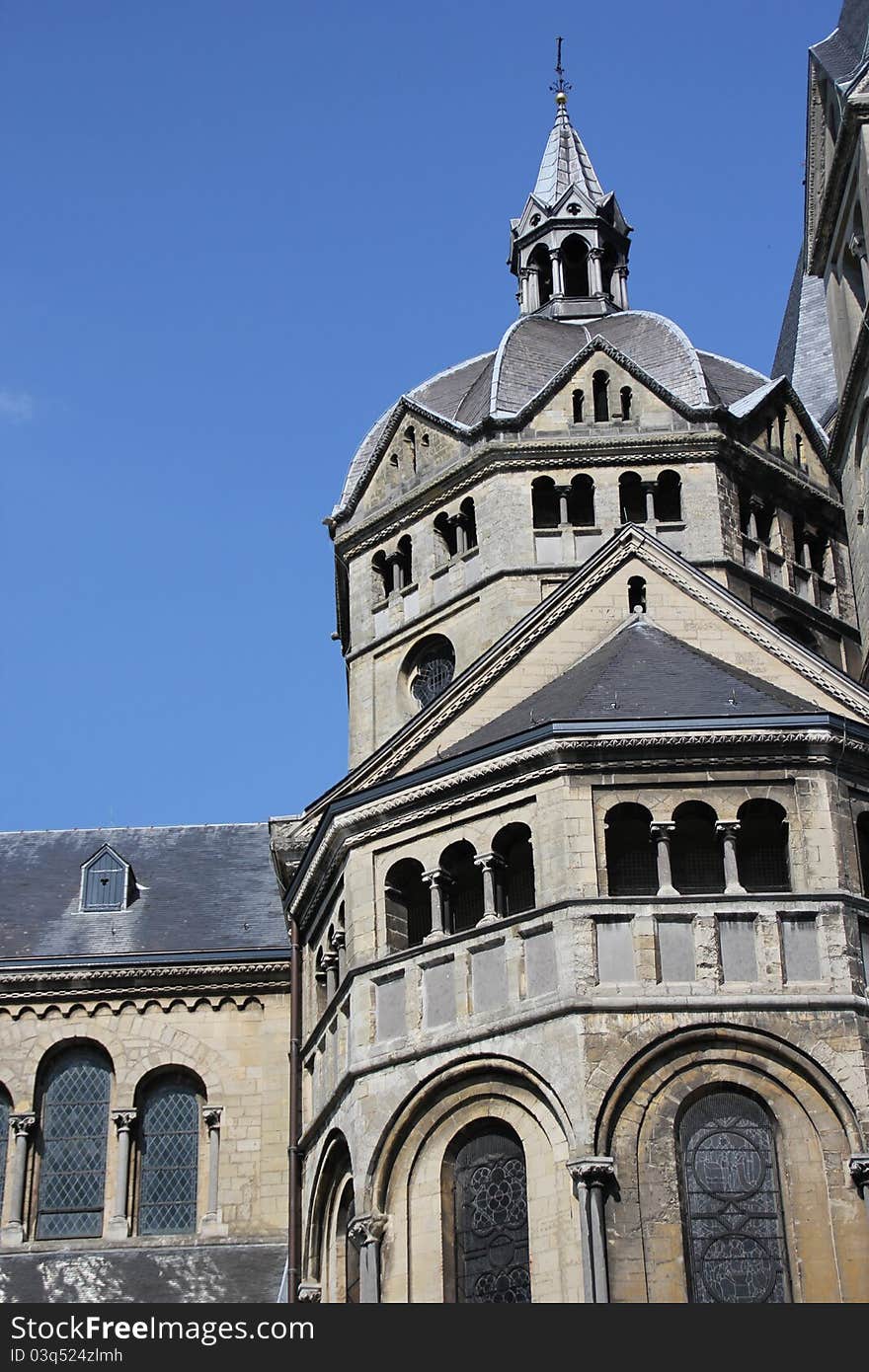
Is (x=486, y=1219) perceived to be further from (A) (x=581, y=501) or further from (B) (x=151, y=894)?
(A) (x=581, y=501)

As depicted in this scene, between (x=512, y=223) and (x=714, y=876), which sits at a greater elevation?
(x=512, y=223)

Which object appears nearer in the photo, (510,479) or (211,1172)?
(211,1172)

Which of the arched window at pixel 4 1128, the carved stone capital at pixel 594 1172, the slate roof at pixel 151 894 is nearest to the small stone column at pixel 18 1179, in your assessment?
the arched window at pixel 4 1128

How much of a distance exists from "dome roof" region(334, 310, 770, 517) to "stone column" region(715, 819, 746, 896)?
43.3ft

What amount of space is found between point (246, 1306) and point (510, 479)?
19.5 meters

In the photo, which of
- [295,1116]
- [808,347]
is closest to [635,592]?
[295,1116]

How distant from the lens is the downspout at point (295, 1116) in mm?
27703

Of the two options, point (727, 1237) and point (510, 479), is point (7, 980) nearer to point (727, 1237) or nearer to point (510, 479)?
point (510, 479)

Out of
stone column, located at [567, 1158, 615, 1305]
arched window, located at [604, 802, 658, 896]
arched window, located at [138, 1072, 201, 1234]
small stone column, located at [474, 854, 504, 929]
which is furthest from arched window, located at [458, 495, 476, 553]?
stone column, located at [567, 1158, 615, 1305]

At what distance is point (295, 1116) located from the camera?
29078 mm

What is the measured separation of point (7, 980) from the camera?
3306 centimetres

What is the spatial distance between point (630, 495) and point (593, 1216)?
16043mm

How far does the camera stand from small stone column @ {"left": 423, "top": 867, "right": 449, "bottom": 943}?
2546cm

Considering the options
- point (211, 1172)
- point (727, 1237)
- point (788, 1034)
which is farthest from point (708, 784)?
point (211, 1172)
